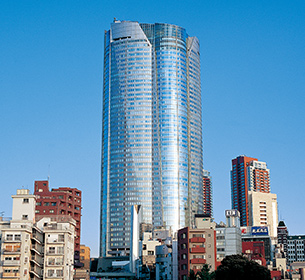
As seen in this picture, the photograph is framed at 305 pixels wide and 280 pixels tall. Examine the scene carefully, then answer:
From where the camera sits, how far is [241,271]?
437 ft

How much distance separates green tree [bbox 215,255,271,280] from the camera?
133 meters

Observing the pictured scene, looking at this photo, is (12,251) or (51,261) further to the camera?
(51,261)

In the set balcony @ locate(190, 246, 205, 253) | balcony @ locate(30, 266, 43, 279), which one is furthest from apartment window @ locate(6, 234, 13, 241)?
balcony @ locate(190, 246, 205, 253)

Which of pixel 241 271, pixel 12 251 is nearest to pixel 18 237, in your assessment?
pixel 12 251

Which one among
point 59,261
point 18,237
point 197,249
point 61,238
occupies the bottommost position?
point 59,261

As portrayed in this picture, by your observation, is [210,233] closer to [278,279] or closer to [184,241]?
[184,241]

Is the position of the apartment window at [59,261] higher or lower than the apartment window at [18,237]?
lower

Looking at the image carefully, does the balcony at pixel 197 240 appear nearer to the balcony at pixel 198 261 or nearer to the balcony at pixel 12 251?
the balcony at pixel 198 261

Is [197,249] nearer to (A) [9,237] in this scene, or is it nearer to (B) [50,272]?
(B) [50,272]

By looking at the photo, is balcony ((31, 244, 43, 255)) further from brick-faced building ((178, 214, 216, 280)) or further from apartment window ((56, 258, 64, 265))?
brick-faced building ((178, 214, 216, 280))

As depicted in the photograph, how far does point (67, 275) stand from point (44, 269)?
235 inches

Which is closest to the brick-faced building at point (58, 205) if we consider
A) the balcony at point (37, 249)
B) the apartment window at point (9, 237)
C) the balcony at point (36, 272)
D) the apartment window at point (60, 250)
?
the balcony at point (37, 249)

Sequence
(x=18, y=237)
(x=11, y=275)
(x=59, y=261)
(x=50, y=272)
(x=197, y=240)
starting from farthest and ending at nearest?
1. (x=197, y=240)
2. (x=59, y=261)
3. (x=50, y=272)
4. (x=18, y=237)
5. (x=11, y=275)

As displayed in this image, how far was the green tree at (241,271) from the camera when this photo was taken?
13325 centimetres
